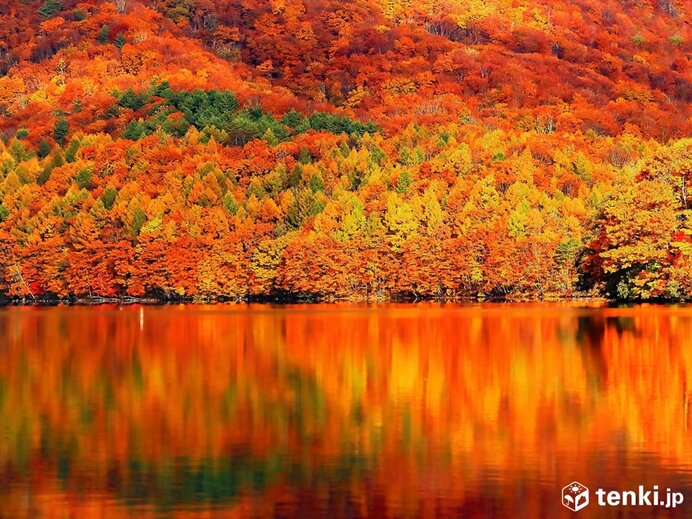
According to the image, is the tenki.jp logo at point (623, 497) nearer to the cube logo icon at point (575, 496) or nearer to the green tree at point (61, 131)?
the cube logo icon at point (575, 496)

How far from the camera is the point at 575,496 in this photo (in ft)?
58.0

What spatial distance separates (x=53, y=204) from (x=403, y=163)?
148 feet

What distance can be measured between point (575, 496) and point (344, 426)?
7486 millimetres

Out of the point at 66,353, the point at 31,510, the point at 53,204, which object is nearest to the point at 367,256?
the point at 53,204

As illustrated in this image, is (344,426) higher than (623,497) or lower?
higher

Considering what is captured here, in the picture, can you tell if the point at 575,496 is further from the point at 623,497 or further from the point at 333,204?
the point at 333,204

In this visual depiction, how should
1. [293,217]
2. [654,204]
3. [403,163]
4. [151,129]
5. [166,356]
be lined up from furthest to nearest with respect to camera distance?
1. [151,129]
2. [403,163]
3. [293,217]
4. [654,204]
5. [166,356]

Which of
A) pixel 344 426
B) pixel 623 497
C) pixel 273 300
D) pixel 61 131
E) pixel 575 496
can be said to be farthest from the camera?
pixel 61 131

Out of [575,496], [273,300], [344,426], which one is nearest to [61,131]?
[273,300]

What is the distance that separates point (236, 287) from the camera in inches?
4203

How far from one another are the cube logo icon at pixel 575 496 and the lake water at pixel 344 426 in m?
0.17

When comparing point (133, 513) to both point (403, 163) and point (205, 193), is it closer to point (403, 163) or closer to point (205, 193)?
point (205, 193)

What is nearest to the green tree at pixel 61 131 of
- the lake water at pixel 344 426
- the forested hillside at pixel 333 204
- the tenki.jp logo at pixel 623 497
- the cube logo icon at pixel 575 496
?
the forested hillside at pixel 333 204

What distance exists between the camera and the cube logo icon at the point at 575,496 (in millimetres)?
17156
